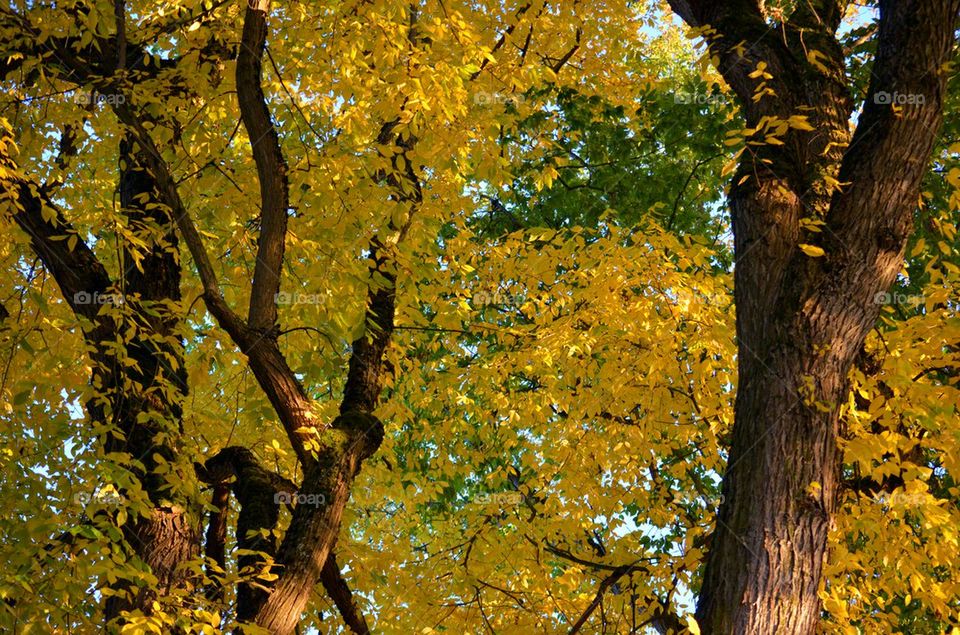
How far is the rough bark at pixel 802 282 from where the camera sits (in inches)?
153

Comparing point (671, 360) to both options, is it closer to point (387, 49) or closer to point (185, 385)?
point (387, 49)

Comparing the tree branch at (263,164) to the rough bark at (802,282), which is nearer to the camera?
the rough bark at (802,282)

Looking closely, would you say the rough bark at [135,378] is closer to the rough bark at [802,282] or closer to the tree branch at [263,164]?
the tree branch at [263,164]

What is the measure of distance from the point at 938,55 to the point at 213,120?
17.9ft

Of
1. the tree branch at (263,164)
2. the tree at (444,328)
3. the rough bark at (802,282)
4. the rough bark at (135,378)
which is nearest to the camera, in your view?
the rough bark at (802,282)

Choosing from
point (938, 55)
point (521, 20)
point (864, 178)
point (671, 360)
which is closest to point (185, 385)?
point (671, 360)

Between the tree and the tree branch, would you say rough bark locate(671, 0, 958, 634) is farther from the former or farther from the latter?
the tree branch

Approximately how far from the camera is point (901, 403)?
4777mm

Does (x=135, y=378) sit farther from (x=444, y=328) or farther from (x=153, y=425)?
(x=444, y=328)

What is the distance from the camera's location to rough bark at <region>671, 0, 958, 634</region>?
3.88m

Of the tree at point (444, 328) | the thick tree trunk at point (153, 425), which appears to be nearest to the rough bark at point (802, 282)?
the tree at point (444, 328)

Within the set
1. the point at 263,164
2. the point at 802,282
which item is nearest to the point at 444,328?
the point at 263,164

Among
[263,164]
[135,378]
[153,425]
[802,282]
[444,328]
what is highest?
[444,328]

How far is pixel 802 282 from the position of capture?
14.0 ft
